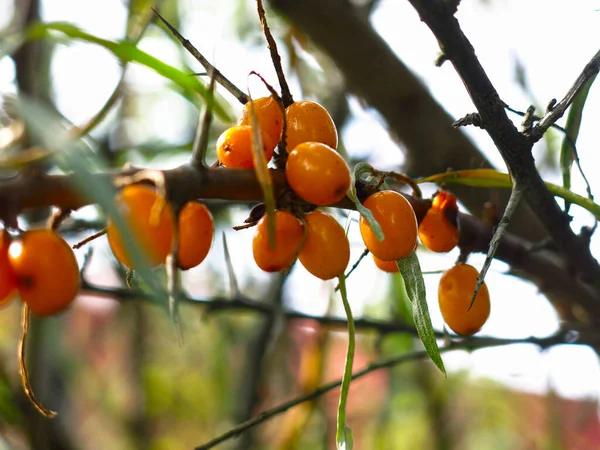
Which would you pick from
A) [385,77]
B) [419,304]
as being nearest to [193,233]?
[419,304]

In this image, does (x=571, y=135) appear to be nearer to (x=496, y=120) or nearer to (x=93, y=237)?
(x=496, y=120)

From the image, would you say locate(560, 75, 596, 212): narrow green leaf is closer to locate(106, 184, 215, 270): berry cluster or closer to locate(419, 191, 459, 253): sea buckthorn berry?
locate(419, 191, 459, 253): sea buckthorn berry

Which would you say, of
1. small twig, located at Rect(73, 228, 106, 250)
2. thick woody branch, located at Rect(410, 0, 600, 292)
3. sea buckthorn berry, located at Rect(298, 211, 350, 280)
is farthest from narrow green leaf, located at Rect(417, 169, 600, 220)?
small twig, located at Rect(73, 228, 106, 250)

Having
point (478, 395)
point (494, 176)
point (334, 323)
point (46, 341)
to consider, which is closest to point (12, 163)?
point (494, 176)

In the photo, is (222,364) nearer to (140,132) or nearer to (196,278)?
(196,278)

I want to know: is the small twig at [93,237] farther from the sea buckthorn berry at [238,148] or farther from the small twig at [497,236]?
the small twig at [497,236]
